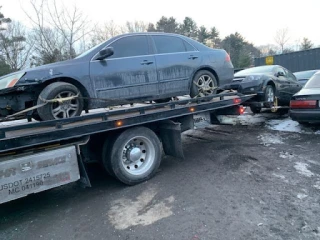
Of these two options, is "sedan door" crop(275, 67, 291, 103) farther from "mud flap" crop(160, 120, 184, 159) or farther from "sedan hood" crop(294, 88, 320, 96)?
"mud flap" crop(160, 120, 184, 159)

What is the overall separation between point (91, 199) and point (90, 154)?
708 millimetres

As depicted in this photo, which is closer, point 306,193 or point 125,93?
point 306,193

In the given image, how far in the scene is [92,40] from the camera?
67.9ft

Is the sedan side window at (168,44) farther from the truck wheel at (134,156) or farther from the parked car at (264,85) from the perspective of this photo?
the parked car at (264,85)

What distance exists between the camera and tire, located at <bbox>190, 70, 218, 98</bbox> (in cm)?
562

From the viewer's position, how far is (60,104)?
4004 millimetres

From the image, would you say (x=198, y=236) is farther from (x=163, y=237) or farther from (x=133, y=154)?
(x=133, y=154)

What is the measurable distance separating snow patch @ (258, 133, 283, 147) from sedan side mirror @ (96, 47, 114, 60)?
398 centimetres

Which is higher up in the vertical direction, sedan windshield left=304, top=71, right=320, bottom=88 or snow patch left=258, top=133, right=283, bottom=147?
sedan windshield left=304, top=71, right=320, bottom=88

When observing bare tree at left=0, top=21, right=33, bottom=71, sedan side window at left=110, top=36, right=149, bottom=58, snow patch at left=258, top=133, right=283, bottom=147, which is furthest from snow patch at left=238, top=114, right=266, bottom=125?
bare tree at left=0, top=21, right=33, bottom=71

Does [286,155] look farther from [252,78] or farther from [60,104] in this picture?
[60,104]

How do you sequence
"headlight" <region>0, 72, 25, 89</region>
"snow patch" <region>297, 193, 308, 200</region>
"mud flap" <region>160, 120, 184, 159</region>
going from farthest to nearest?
"mud flap" <region>160, 120, 184, 159</region>
"headlight" <region>0, 72, 25, 89</region>
"snow patch" <region>297, 193, 308, 200</region>

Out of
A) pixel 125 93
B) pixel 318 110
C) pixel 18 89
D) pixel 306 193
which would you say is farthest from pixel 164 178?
pixel 318 110

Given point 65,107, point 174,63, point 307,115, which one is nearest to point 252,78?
point 307,115
